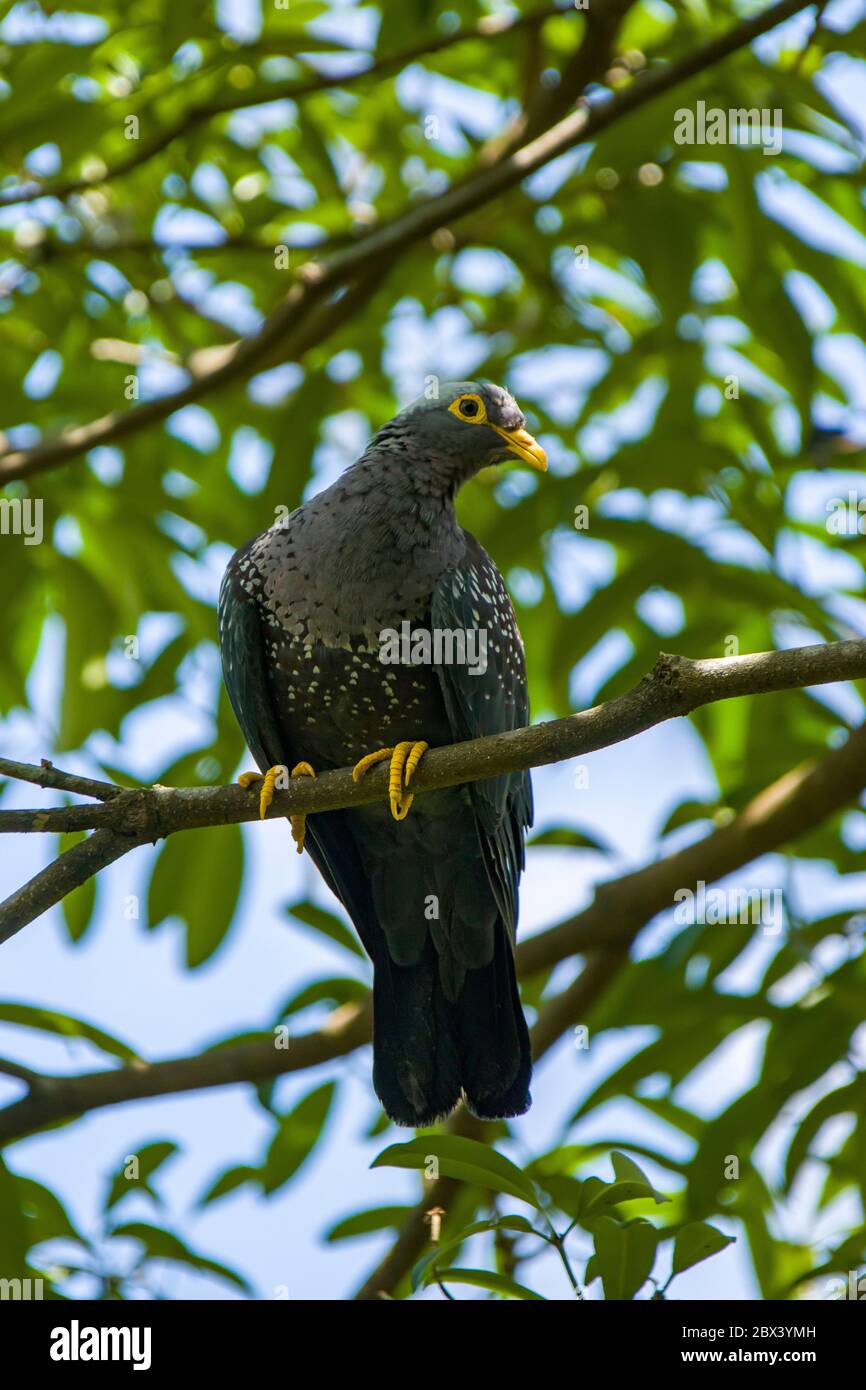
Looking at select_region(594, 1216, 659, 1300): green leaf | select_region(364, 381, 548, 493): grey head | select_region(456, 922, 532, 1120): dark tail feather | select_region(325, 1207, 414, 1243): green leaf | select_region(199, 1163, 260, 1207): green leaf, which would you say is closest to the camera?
select_region(594, 1216, 659, 1300): green leaf

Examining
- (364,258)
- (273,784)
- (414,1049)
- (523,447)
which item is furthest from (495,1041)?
(364,258)

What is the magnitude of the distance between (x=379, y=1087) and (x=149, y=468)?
270 centimetres

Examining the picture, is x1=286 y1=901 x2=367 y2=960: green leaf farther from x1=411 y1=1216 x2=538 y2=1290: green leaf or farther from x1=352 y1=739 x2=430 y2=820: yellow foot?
x1=411 y1=1216 x2=538 y2=1290: green leaf

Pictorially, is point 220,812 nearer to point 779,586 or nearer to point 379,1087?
point 379,1087

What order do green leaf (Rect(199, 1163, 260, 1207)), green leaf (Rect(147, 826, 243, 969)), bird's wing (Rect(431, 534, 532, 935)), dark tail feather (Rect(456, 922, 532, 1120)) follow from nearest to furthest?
Result: 1. bird's wing (Rect(431, 534, 532, 935))
2. dark tail feather (Rect(456, 922, 532, 1120))
3. green leaf (Rect(199, 1163, 260, 1207))
4. green leaf (Rect(147, 826, 243, 969))

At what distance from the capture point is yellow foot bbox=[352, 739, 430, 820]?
3.65 meters

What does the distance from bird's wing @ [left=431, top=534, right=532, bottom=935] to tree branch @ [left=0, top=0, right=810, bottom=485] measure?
1146mm

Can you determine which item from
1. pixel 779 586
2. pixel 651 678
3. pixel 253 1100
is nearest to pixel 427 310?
pixel 779 586

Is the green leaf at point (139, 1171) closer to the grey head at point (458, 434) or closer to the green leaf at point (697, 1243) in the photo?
the green leaf at point (697, 1243)

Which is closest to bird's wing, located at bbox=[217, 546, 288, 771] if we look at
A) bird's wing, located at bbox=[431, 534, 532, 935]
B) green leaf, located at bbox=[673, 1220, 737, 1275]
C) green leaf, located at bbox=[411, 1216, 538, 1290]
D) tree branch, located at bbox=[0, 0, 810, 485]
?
bird's wing, located at bbox=[431, 534, 532, 935]

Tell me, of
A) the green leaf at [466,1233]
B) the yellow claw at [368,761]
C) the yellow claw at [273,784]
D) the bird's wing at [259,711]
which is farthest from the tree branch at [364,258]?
the green leaf at [466,1233]

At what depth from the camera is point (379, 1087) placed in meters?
4.49

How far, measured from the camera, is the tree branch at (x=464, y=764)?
117 inches

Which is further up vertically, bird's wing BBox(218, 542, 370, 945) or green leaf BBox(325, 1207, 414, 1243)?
bird's wing BBox(218, 542, 370, 945)
